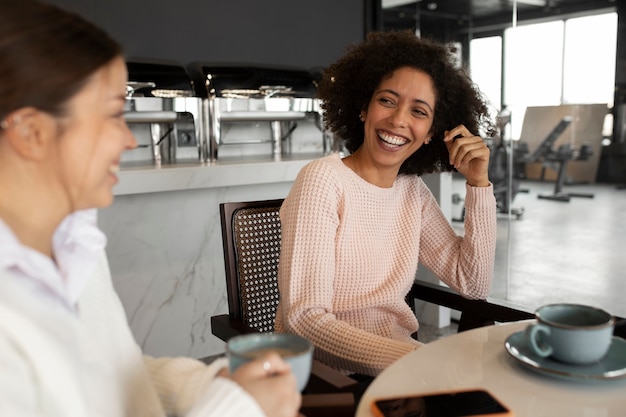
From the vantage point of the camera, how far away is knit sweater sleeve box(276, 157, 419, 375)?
4.66 ft

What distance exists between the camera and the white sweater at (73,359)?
0.69 metres

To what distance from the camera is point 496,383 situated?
39.4 inches

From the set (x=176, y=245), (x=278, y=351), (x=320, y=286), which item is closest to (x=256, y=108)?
(x=176, y=245)

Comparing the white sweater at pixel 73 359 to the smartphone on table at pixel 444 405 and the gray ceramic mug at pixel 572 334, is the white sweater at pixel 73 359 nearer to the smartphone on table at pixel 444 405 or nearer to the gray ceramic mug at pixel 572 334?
the smartphone on table at pixel 444 405

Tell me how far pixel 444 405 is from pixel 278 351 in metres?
0.25

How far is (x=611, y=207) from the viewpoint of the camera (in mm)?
3553

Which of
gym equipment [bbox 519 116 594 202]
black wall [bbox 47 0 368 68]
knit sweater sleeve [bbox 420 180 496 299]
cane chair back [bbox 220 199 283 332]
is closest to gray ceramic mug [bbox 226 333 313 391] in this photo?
cane chair back [bbox 220 199 283 332]

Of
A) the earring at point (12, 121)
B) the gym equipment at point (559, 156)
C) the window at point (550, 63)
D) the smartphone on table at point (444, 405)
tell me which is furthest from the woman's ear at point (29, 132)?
the gym equipment at point (559, 156)

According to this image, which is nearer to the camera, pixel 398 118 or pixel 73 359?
pixel 73 359

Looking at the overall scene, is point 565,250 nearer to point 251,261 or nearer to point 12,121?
point 251,261

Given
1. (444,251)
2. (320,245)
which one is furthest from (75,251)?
Result: (444,251)

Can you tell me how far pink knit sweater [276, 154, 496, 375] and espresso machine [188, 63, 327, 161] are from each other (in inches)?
61.0

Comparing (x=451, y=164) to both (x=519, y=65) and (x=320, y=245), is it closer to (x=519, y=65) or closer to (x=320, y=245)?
(x=320, y=245)

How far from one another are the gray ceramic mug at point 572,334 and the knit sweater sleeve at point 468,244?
0.74m
